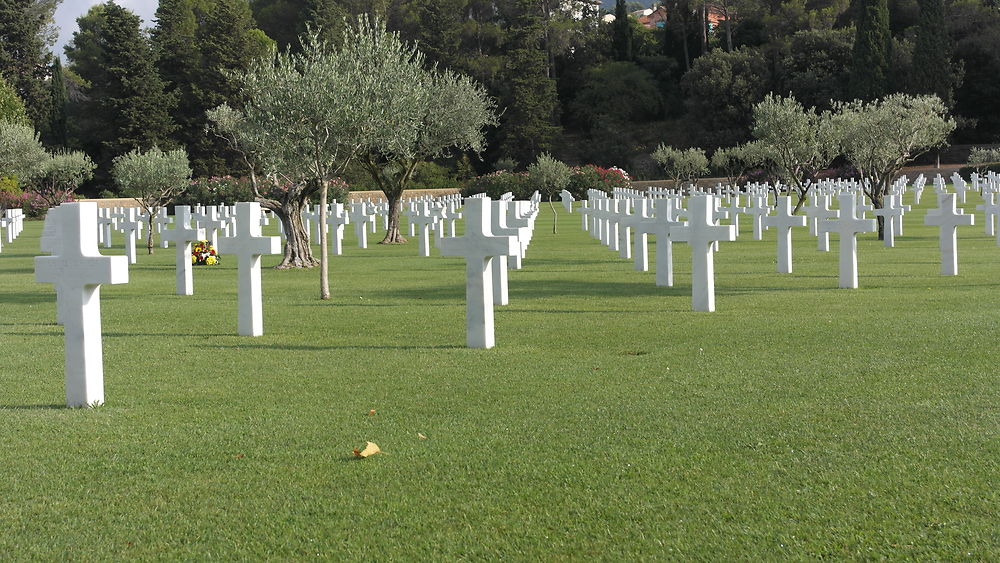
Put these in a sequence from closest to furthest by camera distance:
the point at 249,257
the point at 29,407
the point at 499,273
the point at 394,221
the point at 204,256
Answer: the point at 29,407, the point at 249,257, the point at 499,273, the point at 204,256, the point at 394,221

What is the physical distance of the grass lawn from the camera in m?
4.59

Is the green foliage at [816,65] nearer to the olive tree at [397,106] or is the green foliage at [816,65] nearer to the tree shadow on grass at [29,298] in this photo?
the olive tree at [397,106]

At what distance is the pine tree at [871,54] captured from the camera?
221ft

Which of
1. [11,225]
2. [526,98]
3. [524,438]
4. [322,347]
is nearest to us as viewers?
[524,438]

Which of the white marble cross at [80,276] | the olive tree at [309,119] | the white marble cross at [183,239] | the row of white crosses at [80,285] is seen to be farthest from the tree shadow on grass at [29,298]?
the white marble cross at [80,276]

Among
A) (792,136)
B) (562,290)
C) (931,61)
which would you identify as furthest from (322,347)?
(931,61)

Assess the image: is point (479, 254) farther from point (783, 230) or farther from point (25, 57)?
point (25, 57)

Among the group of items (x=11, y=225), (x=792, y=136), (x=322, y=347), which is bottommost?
(x=322, y=347)

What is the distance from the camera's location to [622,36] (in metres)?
91.9

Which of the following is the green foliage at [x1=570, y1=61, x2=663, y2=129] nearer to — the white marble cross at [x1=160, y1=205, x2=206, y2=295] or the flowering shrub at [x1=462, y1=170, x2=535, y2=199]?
the flowering shrub at [x1=462, y1=170, x2=535, y2=199]

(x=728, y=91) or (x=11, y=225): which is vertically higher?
(x=728, y=91)

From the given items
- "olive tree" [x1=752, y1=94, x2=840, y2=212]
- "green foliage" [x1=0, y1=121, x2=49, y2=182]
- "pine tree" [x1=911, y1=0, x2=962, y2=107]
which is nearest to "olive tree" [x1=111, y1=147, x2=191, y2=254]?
"green foliage" [x1=0, y1=121, x2=49, y2=182]

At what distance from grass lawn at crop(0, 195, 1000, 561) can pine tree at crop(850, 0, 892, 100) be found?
5900 centimetres

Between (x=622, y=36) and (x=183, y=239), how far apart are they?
8010cm
